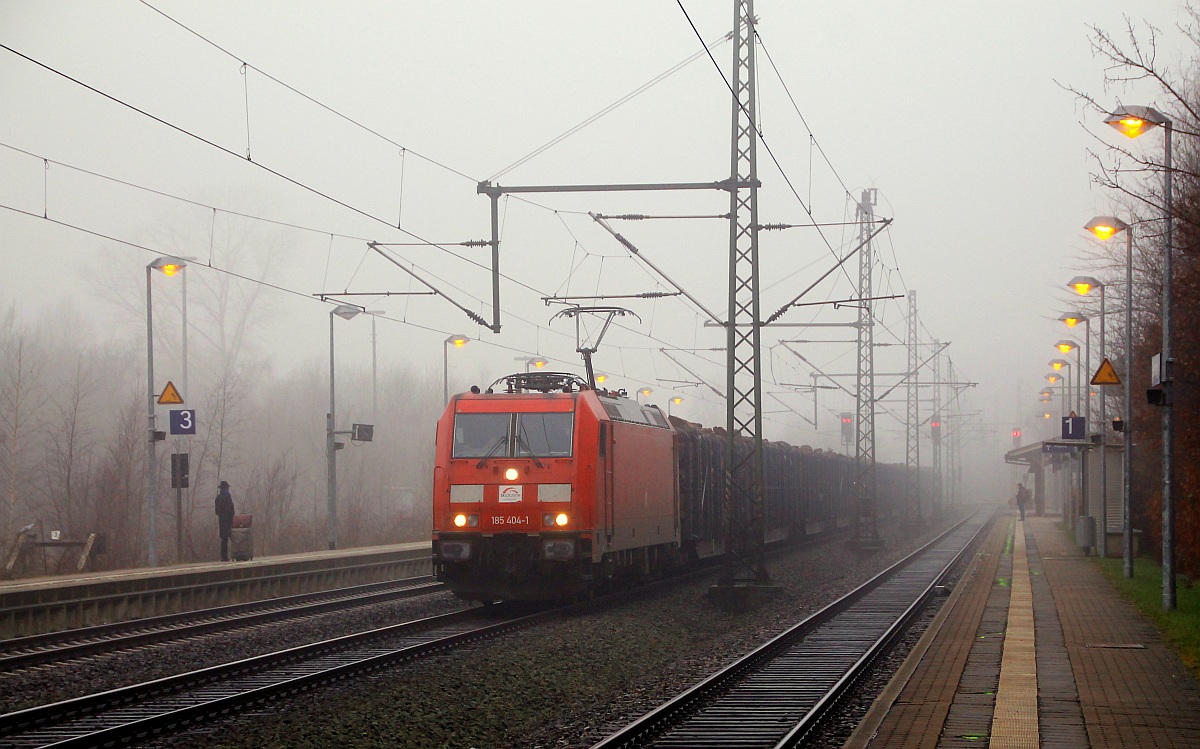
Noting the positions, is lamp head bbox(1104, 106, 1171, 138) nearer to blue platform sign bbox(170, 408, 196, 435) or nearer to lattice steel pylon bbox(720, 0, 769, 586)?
lattice steel pylon bbox(720, 0, 769, 586)

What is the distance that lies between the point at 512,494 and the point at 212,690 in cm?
731

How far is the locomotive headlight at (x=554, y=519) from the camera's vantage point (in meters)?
18.6

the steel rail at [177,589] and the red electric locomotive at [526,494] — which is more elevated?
the red electric locomotive at [526,494]

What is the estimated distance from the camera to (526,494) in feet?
62.1

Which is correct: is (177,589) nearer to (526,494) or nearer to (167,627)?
(167,627)

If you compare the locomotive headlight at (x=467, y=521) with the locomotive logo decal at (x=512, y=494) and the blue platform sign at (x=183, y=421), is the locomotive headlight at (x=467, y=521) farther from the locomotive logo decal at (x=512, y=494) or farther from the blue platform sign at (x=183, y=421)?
the blue platform sign at (x=183, y=421)

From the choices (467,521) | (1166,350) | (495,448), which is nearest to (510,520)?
(467,521)

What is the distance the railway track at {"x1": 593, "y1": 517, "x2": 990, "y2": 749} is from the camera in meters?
10.2

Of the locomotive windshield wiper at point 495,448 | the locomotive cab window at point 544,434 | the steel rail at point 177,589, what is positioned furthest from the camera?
the locomotive windshield wiper at point 495,448

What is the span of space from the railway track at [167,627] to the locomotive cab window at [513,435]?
3837 mm

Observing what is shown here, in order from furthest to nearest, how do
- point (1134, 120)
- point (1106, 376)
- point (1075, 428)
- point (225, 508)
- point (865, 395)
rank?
point (865, 395) → point (225, 508) → point (1075, 428) → point (1106, 376) → point (1134, 120)

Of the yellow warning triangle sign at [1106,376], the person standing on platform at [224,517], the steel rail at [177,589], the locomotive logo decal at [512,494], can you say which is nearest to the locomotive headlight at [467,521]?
the locomotive logo decal at [512,494]

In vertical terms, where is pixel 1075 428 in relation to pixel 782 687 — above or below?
above

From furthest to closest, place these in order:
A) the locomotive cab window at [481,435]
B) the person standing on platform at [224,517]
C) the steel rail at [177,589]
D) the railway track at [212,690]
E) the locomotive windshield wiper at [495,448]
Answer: the person standing on platform at [224,517] < the locomotive cab window at [481,435] < the locomotive windshield wiper at [495,448] < the steel rail at [177,589] < the railway track at [212,690]
